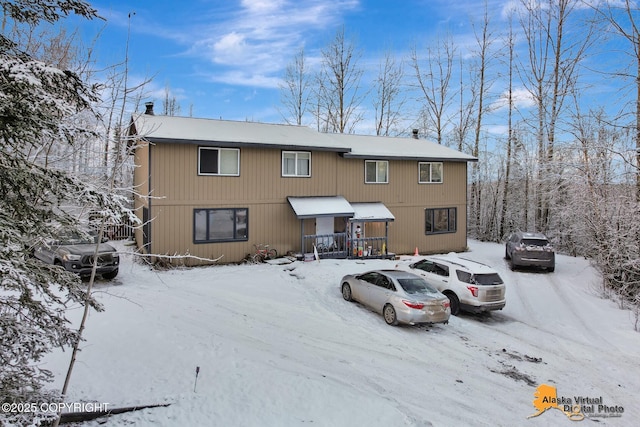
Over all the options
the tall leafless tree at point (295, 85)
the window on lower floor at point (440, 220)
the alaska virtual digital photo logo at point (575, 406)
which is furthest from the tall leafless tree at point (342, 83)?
the alaska virtual digital photo logo at point (575, 406)

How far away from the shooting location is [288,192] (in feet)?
59.6

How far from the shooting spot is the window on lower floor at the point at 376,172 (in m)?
20.4

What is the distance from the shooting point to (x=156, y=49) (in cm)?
1154

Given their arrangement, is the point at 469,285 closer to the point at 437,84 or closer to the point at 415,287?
the point at 415,287

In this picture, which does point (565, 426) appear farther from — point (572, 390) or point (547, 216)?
point (547, 216)

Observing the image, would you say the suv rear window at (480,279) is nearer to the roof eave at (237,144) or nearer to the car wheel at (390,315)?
the car wheel at (390,315)

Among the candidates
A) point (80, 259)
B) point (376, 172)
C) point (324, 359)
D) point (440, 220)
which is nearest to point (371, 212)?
point (376, 172)

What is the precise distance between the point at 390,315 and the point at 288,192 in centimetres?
898

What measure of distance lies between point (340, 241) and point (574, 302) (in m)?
9.81

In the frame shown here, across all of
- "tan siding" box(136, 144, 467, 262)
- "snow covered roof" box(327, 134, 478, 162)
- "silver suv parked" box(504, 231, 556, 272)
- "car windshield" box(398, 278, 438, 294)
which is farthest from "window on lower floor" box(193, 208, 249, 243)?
"silver suv parked" box(504, 231, 556, 272)

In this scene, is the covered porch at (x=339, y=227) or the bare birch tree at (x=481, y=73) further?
the bare birch tree at (x=481, y=73)

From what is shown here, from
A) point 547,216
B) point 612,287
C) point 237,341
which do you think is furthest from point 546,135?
point 237,341

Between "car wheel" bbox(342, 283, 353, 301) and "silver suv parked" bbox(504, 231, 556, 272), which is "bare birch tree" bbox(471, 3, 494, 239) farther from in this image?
"car wheel" bbox(342, 283, 353, 301)

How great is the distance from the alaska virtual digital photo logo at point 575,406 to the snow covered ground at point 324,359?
146 millimetres
